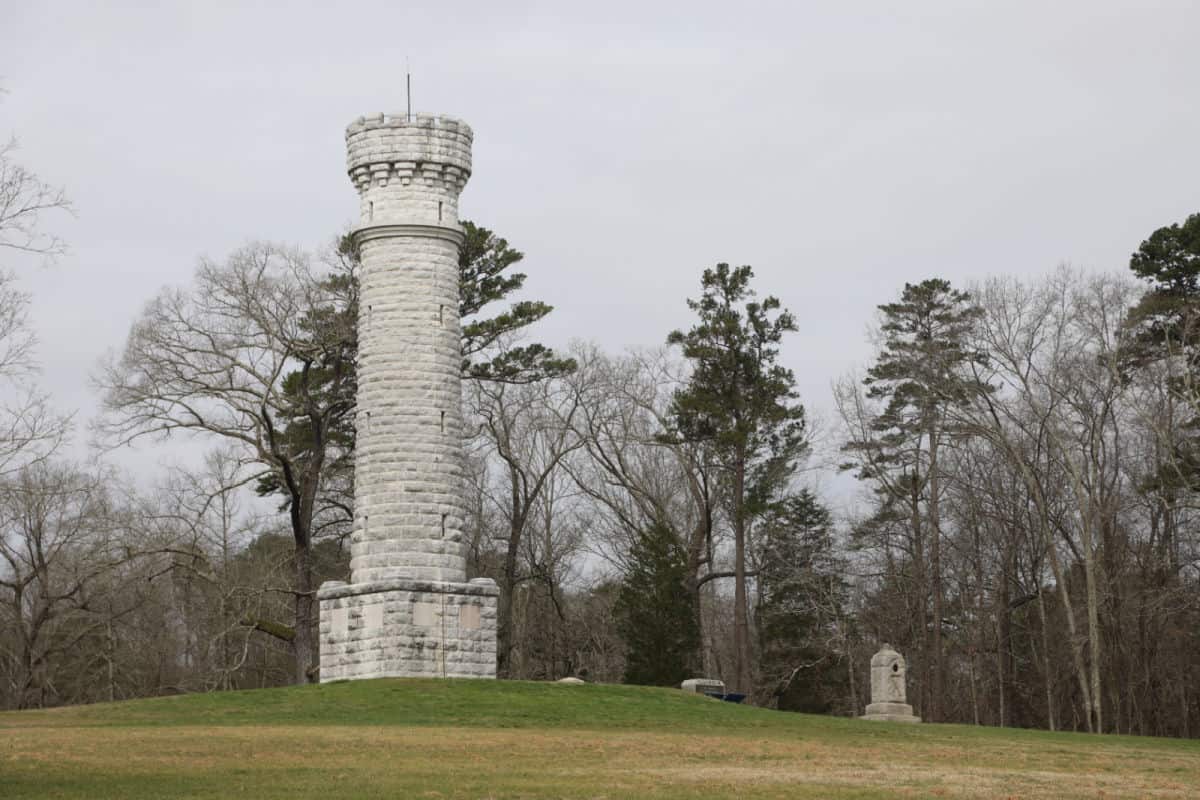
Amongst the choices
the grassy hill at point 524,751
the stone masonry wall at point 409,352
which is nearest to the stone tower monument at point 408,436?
the stone masonry wall at point 409,352

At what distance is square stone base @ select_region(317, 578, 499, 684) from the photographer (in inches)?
1476

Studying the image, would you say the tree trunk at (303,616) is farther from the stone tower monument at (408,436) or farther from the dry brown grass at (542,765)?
the dry brown grass at (542,765)

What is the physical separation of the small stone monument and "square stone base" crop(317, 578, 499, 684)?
883 centimetres

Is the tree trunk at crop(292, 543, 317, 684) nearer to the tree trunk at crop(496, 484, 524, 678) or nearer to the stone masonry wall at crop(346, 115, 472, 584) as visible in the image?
the tree trunk at crop(496, 484, 524, 678)

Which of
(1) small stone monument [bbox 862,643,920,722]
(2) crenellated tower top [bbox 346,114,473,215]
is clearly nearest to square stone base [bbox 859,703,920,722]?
(1) small stone monument [bbox 862,643,920,722]

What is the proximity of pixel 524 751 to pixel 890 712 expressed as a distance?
50.7 ft

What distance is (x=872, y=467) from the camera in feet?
176

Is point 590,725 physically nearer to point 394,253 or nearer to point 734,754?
point 734,754

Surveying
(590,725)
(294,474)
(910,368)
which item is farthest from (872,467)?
(590,725)

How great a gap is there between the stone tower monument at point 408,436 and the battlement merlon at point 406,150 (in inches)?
1.0

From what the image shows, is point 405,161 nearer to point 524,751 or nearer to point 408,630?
point 408,630

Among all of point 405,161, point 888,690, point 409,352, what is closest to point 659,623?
point 888,690

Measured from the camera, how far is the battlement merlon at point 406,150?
40.0m

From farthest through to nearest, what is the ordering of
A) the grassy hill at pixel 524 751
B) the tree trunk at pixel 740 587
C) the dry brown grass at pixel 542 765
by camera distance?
the tree trunk at pixel 740 587
the grassy hill at pixel 524 751
the dry brown grass at pixel 542 765
